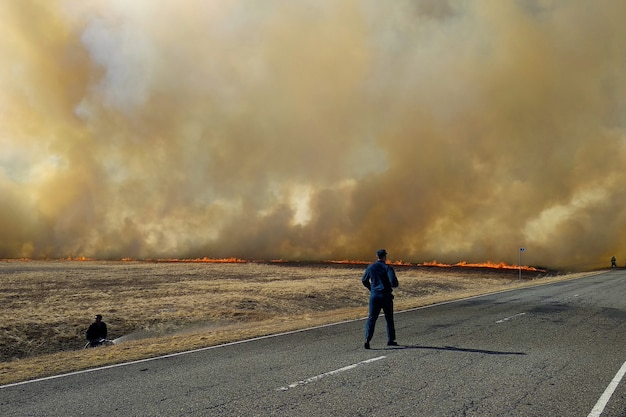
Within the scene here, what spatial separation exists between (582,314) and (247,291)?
845 inches

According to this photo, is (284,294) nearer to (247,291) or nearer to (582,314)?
(247,291)

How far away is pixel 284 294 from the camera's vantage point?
99.9 feet

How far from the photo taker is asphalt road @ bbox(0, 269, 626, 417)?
618cm

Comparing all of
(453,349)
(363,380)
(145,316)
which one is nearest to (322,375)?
(363,380)

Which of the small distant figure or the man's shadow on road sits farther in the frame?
the small distant figure

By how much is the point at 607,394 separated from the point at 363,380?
11.7 ft

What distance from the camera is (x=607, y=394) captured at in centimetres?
666

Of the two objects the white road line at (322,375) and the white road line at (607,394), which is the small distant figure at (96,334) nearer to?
the white road line at (322,375)

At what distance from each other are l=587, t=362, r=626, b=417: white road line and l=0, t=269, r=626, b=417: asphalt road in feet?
0.05

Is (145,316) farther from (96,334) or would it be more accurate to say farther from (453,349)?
(453,349)

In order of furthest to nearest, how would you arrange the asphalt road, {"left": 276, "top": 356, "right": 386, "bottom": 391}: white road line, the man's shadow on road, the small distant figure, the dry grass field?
the small distant figure
the dry grass field
the man's shadow on road
{"left": 276, "top": 356, "right": 386, "bottom": 391}: white road line
the asphalt road

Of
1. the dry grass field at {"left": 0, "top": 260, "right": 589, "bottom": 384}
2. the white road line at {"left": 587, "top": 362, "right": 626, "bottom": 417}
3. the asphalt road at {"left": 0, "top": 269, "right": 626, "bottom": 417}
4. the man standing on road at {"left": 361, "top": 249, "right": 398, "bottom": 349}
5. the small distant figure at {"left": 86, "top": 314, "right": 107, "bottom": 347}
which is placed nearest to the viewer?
the white road line at {"left": 587, "top": 362, "right": 626, "bottom": 417}

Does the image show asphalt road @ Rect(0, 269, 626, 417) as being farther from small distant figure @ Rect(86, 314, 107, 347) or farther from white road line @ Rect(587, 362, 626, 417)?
small distant figure @ Rect(86, 314, 107, 347)

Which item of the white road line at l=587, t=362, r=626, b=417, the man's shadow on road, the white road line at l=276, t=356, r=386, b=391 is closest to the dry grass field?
the man's shadow on road
